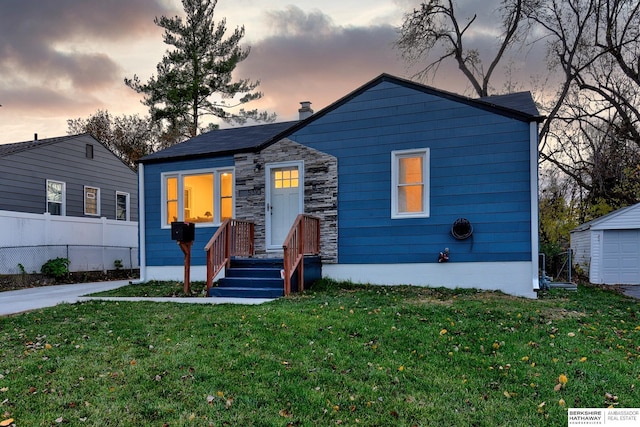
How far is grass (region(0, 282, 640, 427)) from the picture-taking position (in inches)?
116

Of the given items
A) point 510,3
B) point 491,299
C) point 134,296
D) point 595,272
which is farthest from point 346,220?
point 510,3

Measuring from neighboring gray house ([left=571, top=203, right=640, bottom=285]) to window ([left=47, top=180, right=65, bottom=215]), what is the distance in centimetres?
1777

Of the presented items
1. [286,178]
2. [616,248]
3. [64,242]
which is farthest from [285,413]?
[616,248]

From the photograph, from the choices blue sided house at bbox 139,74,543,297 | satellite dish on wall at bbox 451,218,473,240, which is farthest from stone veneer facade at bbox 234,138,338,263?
satellite dish on wall at bbox 451,218,473,240

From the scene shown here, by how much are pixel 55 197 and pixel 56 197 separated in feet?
0.11

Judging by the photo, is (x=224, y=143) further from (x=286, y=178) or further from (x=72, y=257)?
(x=72, y=257)

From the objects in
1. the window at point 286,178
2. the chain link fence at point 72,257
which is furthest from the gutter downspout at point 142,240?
the chain link fence at point 72,257

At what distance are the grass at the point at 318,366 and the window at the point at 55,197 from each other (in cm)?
1008

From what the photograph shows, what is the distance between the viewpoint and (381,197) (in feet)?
28.1

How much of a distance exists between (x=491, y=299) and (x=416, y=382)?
3889 millimetres

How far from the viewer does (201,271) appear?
9.70m

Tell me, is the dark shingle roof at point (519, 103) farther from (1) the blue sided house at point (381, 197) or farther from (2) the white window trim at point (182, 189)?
(2) the white window trim at point (182, 189)

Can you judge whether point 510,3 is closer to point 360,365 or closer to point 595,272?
point 595,272

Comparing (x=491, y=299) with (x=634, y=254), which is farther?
(x=634, y=254)
